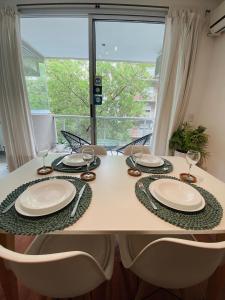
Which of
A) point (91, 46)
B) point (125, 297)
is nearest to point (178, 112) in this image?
point (91, 46)

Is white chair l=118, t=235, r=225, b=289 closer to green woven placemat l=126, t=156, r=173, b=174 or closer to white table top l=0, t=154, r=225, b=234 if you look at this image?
white table top l=0, t=154, r=225, b=234

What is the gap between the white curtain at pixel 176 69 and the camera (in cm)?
216

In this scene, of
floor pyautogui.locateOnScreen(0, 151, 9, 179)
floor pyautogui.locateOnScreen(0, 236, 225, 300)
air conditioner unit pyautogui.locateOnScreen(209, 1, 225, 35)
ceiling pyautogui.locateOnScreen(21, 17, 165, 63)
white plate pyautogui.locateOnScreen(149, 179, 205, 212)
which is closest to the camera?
white plate pyautogui.locateOnScreen(149, 179, 205, 212)

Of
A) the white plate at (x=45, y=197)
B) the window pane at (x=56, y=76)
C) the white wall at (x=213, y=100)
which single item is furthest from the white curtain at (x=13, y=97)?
the white wall at (x=213, y=100)

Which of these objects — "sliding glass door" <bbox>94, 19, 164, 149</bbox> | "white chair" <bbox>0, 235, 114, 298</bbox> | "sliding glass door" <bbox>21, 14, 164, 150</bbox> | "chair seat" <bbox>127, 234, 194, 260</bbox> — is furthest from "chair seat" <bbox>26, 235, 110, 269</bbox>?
"sliding glass door" <bbox>94, 19, 164, 149</bbox>

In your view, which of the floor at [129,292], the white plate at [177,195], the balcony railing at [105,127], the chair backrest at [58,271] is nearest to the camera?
the chair backrest at [58,271]

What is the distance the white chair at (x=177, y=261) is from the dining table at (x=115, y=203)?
83 millimetres

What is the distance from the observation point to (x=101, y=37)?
2.54 m

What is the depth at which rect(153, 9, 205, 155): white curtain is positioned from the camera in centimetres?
216

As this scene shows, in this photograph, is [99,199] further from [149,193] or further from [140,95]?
[140,95]

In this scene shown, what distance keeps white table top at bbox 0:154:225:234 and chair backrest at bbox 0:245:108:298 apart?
0.38 ft

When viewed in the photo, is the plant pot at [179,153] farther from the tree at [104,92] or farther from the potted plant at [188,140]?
the tree at [104,92]

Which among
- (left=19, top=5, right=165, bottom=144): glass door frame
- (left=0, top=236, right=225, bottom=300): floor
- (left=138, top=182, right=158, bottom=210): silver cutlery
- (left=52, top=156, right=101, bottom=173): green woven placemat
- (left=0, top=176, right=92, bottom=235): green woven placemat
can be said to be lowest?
(left=0, top=236, right=225, bottom=300): floor

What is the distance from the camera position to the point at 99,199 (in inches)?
33.2
